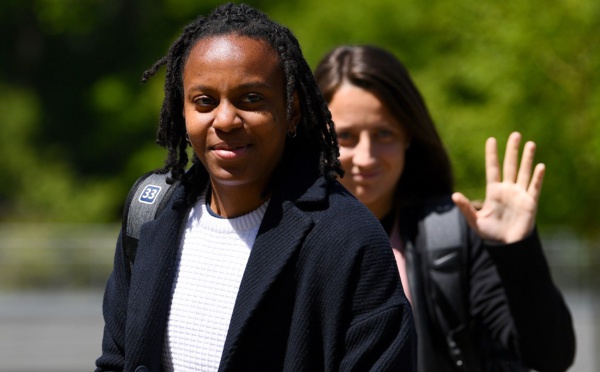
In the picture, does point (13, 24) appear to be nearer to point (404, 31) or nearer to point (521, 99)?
point (404, 31)

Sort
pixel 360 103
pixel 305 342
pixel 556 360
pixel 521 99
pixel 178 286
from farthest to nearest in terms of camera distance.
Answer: pixel 521 99 → pixel 360 103 → pixel 556 360 → pixel 178 286 → pixel 305 342

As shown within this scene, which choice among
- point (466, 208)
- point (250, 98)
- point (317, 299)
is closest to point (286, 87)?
point (250, 98)

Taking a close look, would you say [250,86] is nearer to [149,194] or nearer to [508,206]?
[149,194]

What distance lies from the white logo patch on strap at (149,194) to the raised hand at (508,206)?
3.98ft

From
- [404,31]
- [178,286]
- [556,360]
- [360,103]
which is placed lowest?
[556,360]

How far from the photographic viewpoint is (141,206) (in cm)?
288

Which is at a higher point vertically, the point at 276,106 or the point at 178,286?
the point at 276,106

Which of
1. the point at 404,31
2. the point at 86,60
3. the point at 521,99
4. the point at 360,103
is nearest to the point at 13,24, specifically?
the point at 86,60

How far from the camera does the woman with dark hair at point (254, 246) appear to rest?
250 centimetres

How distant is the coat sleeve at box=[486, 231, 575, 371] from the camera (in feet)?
12.3

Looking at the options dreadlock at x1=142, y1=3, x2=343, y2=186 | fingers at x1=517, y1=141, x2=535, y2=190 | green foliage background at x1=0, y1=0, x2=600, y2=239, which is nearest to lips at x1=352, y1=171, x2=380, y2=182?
fingers at x1=517, y1=141, x2=535, y2=190

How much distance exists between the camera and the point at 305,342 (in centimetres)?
250

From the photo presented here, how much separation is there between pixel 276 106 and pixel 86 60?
24150 mm

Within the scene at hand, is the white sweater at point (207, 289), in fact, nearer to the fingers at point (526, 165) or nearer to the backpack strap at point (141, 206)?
the backpack strap at point (141, 206)
